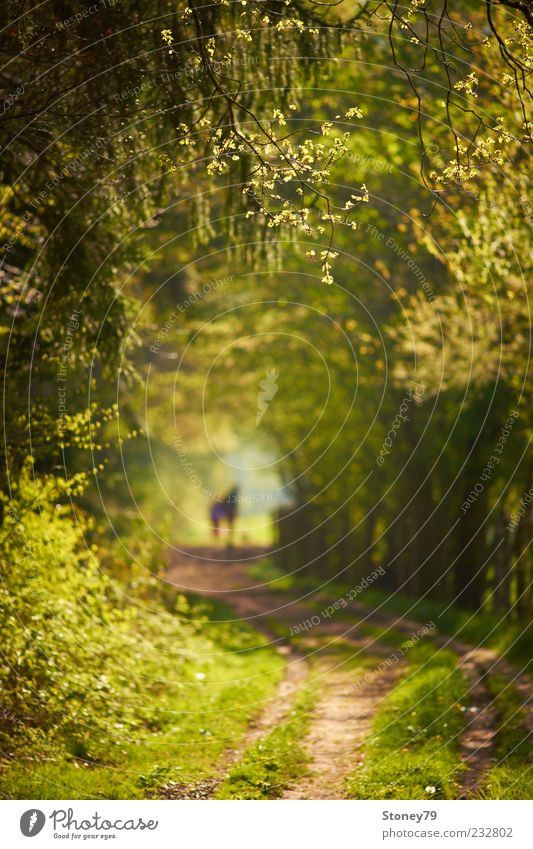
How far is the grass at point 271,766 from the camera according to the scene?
10484 millimetres

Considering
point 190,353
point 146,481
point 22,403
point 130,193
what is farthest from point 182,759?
point 146,481

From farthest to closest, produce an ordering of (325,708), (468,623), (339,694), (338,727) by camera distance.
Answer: (468,623), (339,694), (325,708), (338,727)

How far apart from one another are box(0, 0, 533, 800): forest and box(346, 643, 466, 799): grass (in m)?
0.05

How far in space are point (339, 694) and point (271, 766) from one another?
493 cm

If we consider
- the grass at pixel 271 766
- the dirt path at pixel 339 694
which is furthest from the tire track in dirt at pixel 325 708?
the grass at pixel 271 766

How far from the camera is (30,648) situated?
37.9ft

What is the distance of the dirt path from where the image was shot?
36.1 feet

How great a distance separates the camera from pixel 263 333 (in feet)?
96.7

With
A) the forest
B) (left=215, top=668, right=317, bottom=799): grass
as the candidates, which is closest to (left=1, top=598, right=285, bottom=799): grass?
the forest

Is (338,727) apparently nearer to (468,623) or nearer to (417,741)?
(417,741)

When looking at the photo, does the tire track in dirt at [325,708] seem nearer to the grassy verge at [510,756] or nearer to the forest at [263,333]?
the forest at [263,333]

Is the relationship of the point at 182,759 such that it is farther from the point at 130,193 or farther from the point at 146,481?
the point at 146,481

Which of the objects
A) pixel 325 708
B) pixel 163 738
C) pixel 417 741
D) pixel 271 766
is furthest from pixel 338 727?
pixel 163 738
